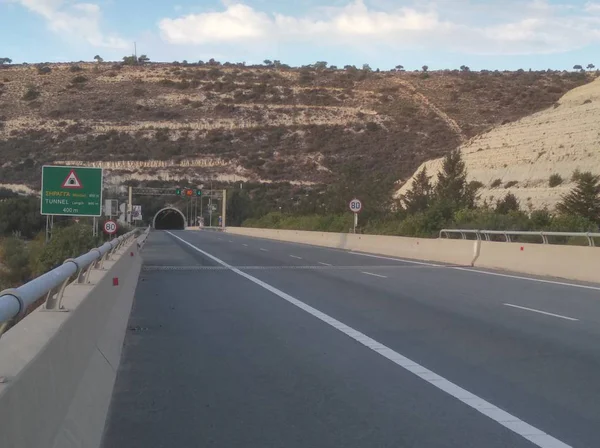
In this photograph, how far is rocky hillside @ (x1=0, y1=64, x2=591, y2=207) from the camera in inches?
3895

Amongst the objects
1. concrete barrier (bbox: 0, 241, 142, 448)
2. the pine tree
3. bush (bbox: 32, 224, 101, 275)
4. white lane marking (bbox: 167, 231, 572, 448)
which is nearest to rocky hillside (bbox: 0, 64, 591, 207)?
the pine tree

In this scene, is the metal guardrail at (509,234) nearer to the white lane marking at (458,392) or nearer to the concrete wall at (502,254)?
the concrete wall at (502,254)

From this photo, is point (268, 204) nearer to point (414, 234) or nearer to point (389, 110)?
point (389, 110)

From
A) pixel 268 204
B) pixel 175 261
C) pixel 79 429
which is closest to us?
pixel 79 429

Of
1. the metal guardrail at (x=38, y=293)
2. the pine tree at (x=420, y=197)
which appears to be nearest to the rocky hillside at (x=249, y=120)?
the pine tree at (x=420, y=197)

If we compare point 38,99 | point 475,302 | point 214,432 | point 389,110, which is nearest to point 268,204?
point 389,110

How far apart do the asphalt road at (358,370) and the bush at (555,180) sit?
36511 millimetres

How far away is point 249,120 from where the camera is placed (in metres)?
117

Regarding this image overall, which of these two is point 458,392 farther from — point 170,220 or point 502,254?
point 170,220

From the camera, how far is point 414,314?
14430 mm

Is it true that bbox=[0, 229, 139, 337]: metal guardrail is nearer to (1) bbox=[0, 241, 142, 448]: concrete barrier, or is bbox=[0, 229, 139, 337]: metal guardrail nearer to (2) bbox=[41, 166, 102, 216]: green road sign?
(1) bbox=[0, 241, 142, 448]: concrete barrier

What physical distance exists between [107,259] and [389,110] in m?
101

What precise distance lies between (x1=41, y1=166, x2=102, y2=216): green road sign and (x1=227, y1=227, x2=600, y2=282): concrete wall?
1410cm

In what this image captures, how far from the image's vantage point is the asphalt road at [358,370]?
677 centimetres
